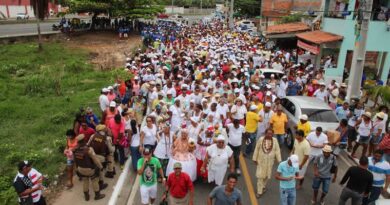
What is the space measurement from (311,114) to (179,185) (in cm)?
568

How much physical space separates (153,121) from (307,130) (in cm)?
379

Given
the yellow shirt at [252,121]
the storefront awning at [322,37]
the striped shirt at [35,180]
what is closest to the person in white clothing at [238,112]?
the yellow shirt at [252,121]

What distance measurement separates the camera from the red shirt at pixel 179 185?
6.02 m

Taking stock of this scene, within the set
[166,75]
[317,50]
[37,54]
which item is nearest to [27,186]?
[166,75]

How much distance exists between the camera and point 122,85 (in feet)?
39.6

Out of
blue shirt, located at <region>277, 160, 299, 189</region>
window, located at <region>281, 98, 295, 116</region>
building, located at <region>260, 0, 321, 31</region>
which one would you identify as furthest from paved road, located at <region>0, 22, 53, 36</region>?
blue shirt, located at <region>277, 160, 299, 189</region>

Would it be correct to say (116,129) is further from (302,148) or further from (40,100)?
(40,100)

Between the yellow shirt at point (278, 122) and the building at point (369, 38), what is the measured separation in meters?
8.88

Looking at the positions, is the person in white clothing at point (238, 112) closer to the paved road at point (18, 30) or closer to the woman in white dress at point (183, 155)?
the woman in white dress at point (183, 155)

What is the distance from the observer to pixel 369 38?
17.4 m

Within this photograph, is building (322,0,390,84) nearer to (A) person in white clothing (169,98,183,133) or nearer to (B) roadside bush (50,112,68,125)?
(A) person in white clothing (169,98,183,133)

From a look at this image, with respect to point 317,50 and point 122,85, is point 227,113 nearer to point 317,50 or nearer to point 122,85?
point 122,85

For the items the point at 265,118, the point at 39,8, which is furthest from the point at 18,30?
the point at 265,118

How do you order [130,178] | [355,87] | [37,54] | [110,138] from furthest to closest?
[37,54] → [355,87] → [130,178] → [110,138]
